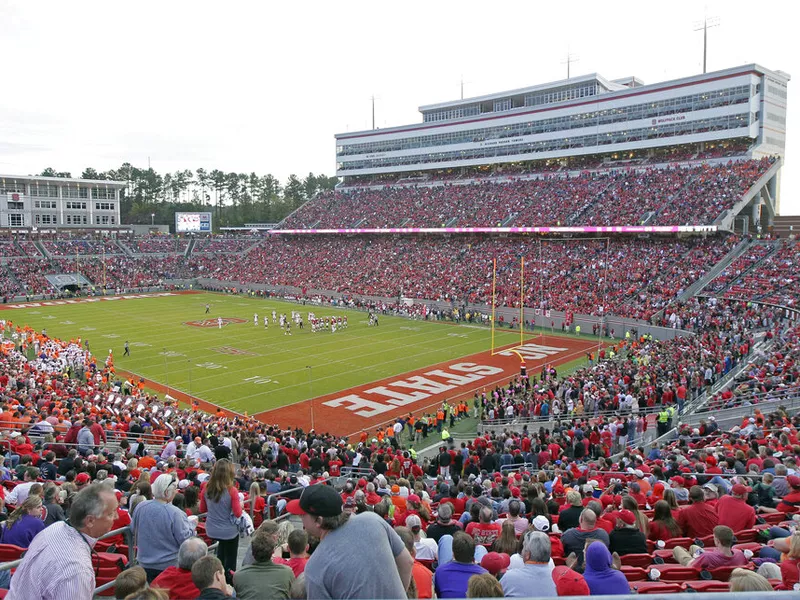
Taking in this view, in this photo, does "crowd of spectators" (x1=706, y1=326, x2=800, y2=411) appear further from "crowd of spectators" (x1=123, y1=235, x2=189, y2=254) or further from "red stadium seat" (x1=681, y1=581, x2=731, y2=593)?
"crowd of spectators" (x1=123, y1=235, x2=189, y2=254)

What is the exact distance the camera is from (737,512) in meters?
6.71

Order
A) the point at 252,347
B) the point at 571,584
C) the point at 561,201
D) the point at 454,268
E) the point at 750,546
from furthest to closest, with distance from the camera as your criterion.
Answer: the point at 561,201, the point at 454,268, the point at 252,347, the point at 750,546, the point at 571,584

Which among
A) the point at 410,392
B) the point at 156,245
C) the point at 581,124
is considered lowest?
the point at 410,392

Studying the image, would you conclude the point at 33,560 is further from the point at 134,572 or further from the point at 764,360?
the point at 764,360

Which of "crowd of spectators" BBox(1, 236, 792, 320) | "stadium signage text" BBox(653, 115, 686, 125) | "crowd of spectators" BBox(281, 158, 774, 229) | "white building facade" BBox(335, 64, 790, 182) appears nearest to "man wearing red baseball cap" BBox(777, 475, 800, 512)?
"crowd of spectators" BBox(1, 236, 792, 320)

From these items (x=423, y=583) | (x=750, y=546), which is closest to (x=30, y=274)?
(x=423, y=583)

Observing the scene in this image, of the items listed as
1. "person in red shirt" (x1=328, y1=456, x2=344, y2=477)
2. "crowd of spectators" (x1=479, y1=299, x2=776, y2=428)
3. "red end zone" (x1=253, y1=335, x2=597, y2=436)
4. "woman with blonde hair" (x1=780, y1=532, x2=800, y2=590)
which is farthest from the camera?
"red end zone" (x1=253, y1=335, x2=597, y2=436)

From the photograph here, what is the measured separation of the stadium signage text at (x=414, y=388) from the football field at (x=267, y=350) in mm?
83

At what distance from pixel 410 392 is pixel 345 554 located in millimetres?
22567

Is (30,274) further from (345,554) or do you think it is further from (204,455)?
(345,554)

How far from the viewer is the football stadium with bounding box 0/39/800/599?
483 centimetres

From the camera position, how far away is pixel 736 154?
164ft

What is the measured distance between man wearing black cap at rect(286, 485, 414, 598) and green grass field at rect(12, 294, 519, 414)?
68.5 feet

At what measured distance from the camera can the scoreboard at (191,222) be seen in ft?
259
